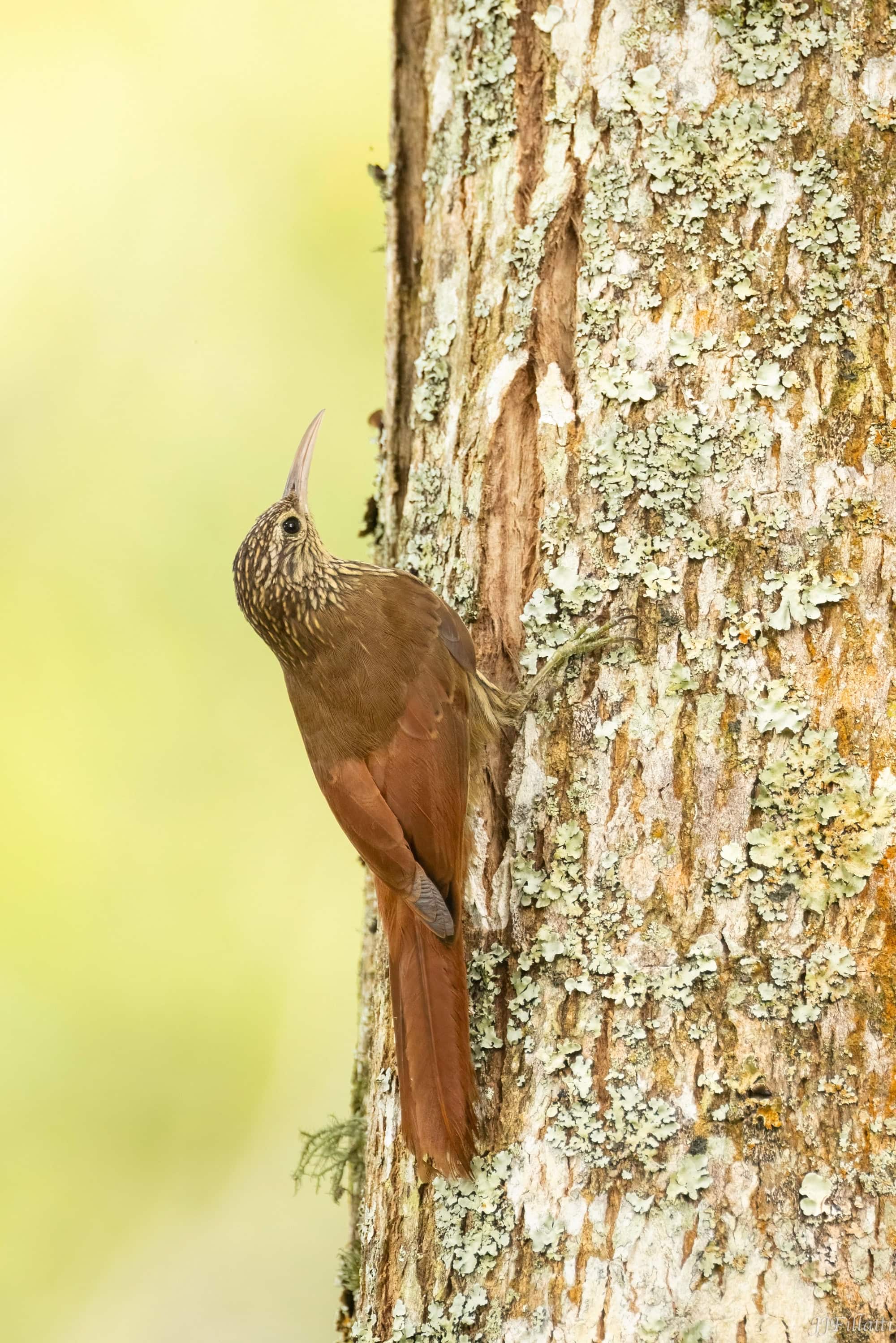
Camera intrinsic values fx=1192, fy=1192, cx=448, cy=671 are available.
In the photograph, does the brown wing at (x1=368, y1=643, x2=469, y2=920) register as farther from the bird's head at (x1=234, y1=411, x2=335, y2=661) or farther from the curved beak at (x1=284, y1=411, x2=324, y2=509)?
the curved beak at (x1=284, y1=411, x2=324, y2=509)

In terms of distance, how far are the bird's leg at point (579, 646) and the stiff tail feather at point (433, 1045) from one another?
1.59ft

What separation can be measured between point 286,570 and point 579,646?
1047 mm

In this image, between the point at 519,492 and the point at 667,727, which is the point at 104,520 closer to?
the point at 519,492

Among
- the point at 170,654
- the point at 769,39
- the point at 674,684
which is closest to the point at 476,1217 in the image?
the point at 674,684

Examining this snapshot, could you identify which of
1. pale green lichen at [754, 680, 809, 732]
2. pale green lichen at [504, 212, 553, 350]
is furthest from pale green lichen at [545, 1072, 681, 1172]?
pale green lichen at [504, 212, 553, 350]

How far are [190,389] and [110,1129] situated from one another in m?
3.17

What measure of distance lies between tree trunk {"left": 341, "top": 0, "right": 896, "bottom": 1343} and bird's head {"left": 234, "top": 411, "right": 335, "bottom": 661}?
1.69ft

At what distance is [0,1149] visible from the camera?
194 inches

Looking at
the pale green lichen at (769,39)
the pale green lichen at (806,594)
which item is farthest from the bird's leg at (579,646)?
the pale green lichen at (769,39)

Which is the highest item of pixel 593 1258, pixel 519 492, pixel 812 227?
pixel 812 227

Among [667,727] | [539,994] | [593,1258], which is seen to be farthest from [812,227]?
[593,1258]

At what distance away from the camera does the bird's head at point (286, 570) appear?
294 centimetres

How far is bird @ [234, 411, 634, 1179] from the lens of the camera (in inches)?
83.3

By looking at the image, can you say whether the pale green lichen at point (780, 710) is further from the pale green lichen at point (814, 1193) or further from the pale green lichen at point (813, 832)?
the pale green lichen at point (814, 1193)
